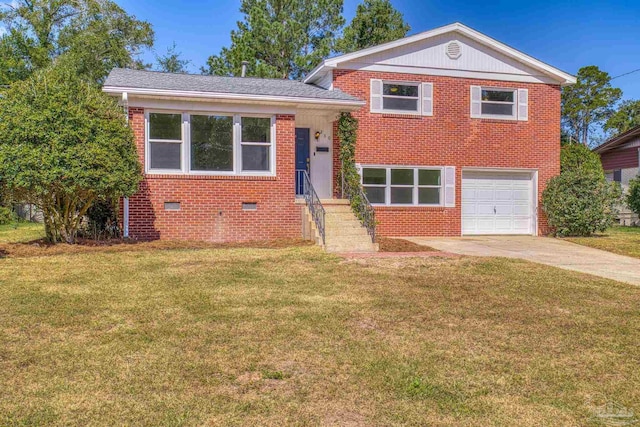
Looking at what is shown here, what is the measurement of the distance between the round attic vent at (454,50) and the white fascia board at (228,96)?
430 cm

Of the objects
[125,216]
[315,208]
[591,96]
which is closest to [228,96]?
[315,208]

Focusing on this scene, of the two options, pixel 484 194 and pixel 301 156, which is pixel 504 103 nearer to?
pixel 484 194

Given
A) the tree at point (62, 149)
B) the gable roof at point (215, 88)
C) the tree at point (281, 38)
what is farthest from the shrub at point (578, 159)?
the tree at point (62, 149)

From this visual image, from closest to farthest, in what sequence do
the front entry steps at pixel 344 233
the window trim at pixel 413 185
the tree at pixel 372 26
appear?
the front entry steps at pixel 344 233 < the window trim at pixel 413 185 < the tree at pixel 372 26

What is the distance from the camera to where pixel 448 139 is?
15578 mm

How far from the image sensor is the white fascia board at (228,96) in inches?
450

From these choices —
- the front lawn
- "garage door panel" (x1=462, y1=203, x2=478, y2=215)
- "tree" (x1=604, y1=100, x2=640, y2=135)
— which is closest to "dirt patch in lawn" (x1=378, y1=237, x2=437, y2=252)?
the front lawn

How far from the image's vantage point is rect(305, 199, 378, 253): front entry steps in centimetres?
1084

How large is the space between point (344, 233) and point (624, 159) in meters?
→ 19.6

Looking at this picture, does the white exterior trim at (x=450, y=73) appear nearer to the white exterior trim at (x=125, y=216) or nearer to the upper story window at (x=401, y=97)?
the upper story window at (x=401, y=97)

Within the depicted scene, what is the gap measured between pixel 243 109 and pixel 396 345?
29.9 feet

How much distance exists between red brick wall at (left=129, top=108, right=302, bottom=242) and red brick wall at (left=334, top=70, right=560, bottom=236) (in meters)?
2.48

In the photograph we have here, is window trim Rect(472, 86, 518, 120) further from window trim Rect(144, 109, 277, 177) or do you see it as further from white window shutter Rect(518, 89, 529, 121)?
window trim Rect(144, 109, 277, 177)

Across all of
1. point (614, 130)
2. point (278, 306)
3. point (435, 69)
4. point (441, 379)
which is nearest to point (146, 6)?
point (435, 69)
